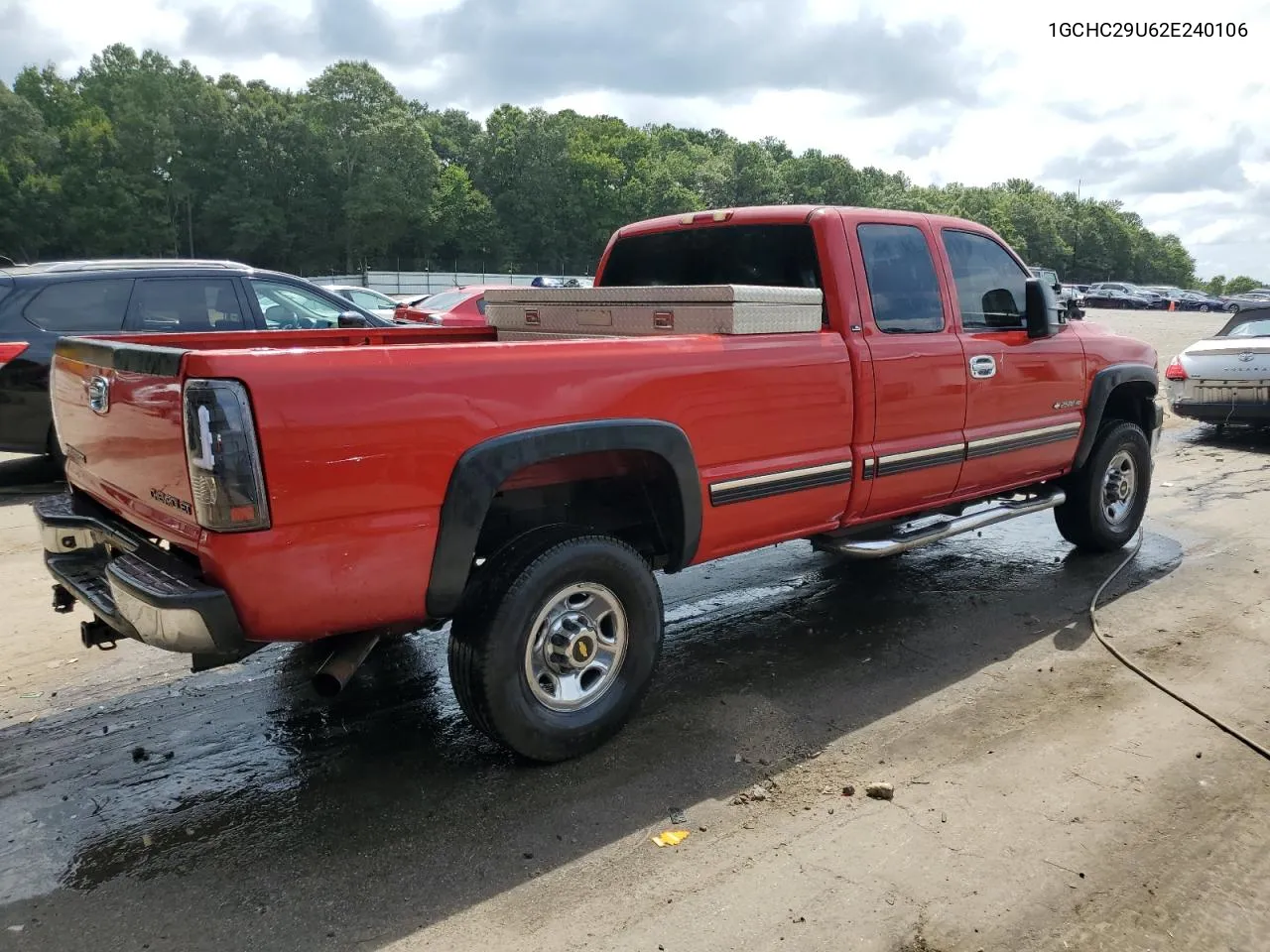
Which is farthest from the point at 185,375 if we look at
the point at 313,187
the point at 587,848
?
the point at 313,187

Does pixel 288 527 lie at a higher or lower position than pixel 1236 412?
higher

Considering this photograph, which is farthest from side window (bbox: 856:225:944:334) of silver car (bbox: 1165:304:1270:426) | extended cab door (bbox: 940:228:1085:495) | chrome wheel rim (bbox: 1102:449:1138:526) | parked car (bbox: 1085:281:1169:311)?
parked car (bbox: 1085:281:1169:311)

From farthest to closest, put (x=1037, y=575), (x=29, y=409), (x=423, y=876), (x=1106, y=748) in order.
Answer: (x=29, y=409) < (x=1037, y=575) < (x=1106, y=748) < (x=423, y=876)

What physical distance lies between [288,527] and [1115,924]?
261 centimetres

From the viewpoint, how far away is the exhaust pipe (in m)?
3.13

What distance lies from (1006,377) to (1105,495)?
161cm

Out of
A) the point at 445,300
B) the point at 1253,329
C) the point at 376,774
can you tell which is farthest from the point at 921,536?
the point at 445,300

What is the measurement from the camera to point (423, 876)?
2.89 metres

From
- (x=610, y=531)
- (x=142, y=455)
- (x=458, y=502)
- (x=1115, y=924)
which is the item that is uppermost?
(x=142, y=455)

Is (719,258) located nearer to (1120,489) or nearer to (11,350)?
(1120,489)

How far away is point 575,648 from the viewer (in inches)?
139

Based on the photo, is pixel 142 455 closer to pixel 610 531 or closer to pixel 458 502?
pixel 458 502

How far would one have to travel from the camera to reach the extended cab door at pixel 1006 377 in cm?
503

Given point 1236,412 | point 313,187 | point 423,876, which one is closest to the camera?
point 423,876
